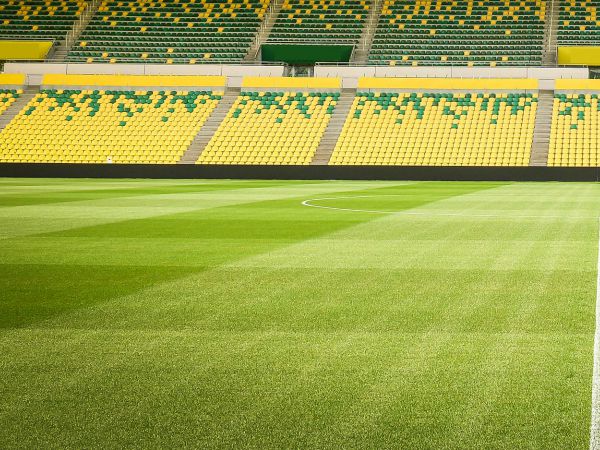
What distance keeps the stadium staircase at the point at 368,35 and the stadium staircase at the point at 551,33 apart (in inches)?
370

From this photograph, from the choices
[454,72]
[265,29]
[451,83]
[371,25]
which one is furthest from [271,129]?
[371,25]

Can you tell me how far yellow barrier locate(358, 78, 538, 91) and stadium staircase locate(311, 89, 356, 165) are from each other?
104cm

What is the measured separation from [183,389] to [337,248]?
6.71m

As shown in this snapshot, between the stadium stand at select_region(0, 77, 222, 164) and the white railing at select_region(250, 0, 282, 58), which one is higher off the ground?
the white railing at select_region(250, 0, 282, 58)

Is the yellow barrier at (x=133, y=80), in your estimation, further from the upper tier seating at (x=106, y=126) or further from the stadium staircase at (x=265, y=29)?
the stadium staircase at (x=265, y=29)

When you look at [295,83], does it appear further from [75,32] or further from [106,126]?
[75,32]

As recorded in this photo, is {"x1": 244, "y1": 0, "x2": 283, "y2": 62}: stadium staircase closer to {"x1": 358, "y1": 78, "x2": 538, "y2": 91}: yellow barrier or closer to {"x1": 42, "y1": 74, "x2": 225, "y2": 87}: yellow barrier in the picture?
{"x1": 42, "y1": 74, "x2": 225, "y2": 87}: yellow barrier

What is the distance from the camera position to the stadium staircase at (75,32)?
5100 centimetres

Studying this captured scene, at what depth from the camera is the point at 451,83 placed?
150ft

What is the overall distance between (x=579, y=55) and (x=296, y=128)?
628 inches

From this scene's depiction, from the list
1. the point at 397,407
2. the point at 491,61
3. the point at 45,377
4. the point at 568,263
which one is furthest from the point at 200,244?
the point at 491,61

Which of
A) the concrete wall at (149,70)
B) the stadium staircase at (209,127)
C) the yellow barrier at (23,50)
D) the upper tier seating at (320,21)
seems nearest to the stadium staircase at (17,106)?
the concrete wall at (149,70)

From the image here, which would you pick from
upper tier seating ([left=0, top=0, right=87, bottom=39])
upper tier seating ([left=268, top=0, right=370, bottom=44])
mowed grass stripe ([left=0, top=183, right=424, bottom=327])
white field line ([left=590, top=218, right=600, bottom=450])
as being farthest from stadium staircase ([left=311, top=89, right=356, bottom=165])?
white field line ([left=590, top=218, right=600, bottom=450])

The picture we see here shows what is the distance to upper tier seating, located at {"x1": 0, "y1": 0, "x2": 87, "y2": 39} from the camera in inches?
2078
